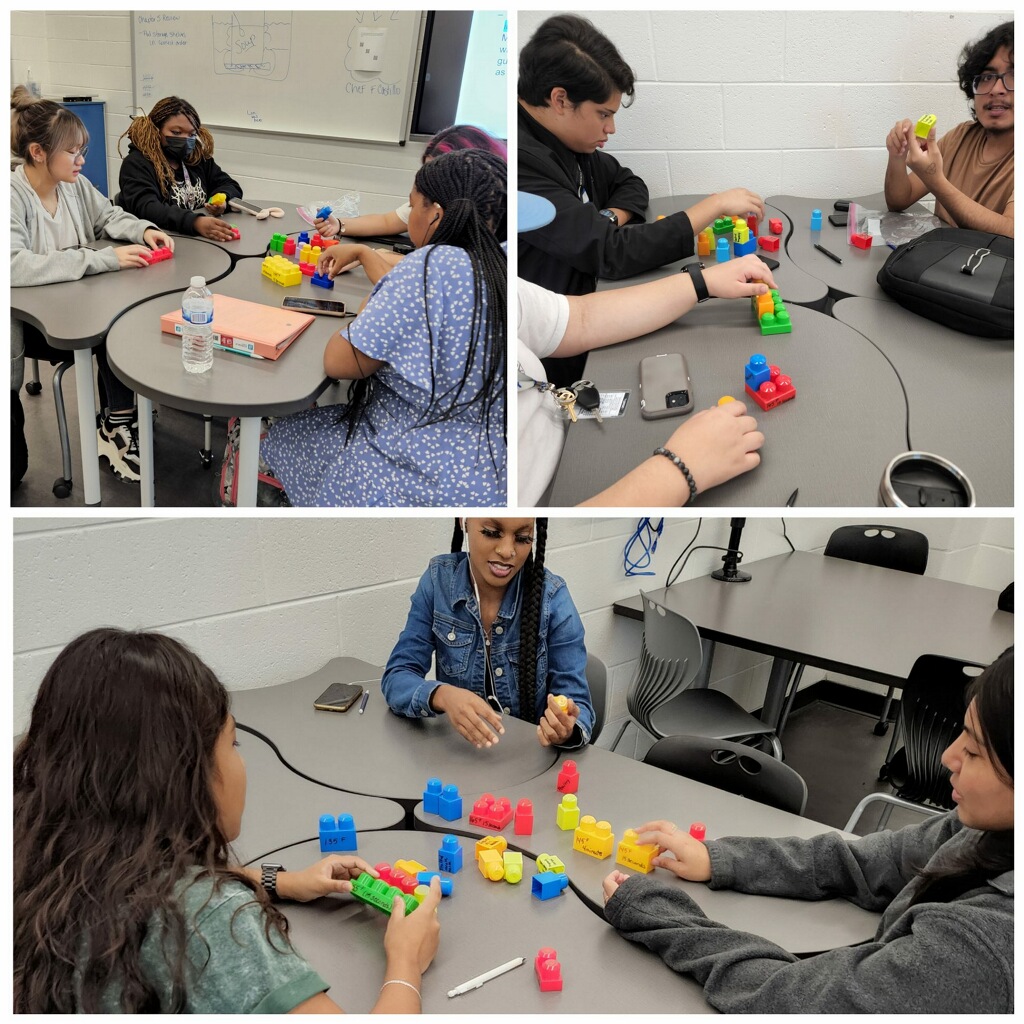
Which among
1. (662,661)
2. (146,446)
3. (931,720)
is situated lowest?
(662,661)

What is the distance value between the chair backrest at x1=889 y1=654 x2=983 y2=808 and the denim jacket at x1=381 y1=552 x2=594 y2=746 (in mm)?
957

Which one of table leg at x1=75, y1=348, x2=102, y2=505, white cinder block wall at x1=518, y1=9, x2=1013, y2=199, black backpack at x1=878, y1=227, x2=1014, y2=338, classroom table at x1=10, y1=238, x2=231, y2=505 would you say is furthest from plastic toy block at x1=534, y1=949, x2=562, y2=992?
white cinder block wall at x1=518, y1=9, x2=1013, y2=199

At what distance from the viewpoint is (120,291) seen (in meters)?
2.27

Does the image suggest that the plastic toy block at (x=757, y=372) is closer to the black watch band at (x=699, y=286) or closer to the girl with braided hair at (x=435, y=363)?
the black watch band at (x=699, y=286)

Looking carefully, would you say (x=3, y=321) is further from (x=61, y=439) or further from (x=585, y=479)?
(x=61, y=439)

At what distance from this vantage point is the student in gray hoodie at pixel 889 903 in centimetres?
96

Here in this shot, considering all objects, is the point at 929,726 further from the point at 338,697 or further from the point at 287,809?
the point at 287,809

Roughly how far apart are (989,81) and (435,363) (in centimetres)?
193

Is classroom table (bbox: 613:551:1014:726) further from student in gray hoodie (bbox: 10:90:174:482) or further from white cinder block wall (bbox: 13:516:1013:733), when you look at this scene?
student in gray hoodie (bbox: 10:90:174:482)

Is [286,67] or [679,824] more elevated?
[286,67]

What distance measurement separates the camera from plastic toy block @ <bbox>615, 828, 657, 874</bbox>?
4.32 ft

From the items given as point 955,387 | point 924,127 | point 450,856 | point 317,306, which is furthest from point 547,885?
point 924,127

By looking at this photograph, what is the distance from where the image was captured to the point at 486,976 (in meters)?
1.08

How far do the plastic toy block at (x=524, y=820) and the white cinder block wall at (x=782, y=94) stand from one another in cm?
194
